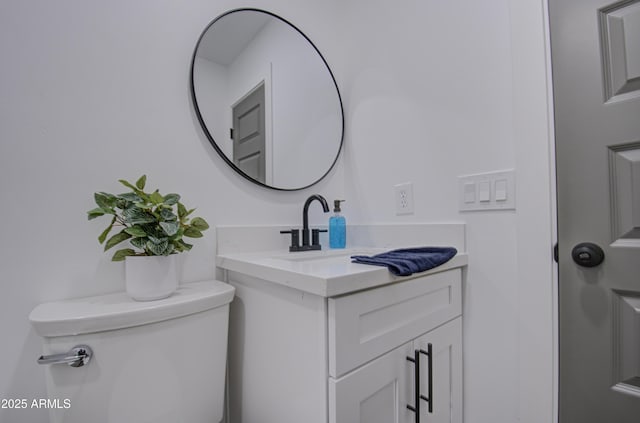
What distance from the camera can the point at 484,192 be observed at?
2.99 ft

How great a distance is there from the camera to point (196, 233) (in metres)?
0.83

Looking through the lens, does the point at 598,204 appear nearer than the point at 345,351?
No

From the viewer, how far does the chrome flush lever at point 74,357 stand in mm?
613

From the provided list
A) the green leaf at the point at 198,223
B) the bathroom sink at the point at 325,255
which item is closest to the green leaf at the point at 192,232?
the green leaf at the point at 198,223

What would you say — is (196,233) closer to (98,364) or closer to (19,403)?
(98,364)

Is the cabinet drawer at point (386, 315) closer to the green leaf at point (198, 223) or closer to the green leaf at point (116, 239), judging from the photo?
the green leaf at point (198, 223)

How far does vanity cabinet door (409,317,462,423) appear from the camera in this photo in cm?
80

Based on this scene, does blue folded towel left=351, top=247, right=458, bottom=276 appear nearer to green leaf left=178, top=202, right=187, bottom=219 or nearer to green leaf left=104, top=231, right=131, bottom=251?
green leaf left=178, top=202, right=187, bottom=219

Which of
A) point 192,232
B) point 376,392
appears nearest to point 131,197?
point 192,232

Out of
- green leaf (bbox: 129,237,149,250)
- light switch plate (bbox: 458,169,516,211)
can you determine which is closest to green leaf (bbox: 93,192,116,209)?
green leaf (bbox: 129,237,149,250)

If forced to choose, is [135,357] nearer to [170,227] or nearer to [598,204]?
[170,227]

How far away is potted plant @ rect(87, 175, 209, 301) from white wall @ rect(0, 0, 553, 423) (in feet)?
0.47

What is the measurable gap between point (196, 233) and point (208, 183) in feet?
0.84

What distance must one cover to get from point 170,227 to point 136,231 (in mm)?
78
